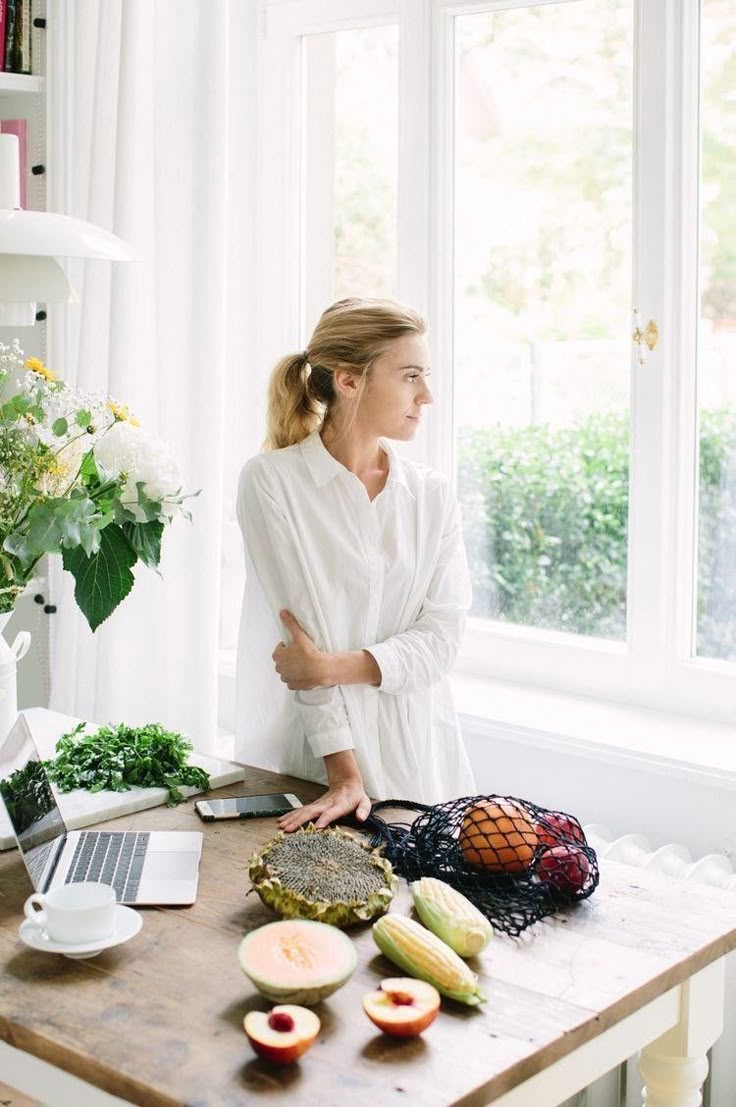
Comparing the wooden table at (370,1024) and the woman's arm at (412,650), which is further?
the woman's arm at (412,650)

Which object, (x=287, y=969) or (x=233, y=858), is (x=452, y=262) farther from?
(x=287, y=969)

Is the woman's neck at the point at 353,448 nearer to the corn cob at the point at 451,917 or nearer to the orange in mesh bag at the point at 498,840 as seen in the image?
the orange in mesh bag at the point at 498,840

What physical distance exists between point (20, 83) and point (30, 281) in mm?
1424

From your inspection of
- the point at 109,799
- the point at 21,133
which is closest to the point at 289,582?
the point at 109,799

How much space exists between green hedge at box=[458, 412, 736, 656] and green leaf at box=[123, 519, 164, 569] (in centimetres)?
121

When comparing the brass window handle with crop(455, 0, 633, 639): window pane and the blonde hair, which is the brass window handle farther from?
the blonde hair

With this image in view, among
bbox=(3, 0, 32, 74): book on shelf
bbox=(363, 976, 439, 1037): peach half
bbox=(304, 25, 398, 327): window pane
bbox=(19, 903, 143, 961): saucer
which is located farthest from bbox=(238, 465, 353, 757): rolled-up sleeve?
bbox=(3, 0, 32, 74): book on shelf

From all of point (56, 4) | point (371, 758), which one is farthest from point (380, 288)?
point (371, 758)

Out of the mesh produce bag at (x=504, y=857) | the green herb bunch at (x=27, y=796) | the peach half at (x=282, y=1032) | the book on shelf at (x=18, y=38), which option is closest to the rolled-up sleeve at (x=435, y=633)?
the mesh produce bag at (x=504, y=857)

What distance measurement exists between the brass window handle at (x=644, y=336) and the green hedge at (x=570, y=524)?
0.51 ft

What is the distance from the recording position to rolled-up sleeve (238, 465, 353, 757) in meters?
2.07

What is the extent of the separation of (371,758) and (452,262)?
122cm

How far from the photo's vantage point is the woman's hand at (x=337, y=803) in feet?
5.91

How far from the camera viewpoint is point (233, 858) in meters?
1.70
